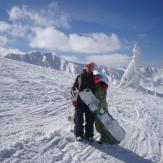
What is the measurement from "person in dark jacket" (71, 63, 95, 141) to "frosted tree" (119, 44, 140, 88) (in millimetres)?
48775

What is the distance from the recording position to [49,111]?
11023 millimetres

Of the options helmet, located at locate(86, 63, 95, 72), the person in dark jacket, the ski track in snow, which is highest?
helmet, located at locate(86, 63, 95, 72)

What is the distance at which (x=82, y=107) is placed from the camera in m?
7.65

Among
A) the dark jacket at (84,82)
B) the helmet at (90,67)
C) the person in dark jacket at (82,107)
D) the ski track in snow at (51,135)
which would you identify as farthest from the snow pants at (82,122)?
the helmet at (90,67)

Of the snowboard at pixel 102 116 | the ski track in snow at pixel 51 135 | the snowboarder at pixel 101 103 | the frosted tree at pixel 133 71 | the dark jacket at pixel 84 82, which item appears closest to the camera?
the ski track in snow at pixel 51 135

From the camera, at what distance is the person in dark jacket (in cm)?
762

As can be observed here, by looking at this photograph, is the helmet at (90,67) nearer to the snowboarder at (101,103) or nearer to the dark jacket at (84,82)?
the dark jacket at (84,82)

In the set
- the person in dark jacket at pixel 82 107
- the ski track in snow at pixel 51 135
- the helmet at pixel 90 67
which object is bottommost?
the ski track in snow at pixel 51 135

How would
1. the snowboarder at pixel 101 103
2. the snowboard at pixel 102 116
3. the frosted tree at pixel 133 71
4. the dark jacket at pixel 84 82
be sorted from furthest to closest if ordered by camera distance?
the frosted tree at pixel 133 71
the snowboarder at pixel 101 103
the dark jacket at pixel 84 82
the snowboard at pixel 102 116

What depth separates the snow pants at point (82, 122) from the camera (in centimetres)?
761

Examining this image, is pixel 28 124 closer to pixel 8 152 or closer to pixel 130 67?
pixel 8 152

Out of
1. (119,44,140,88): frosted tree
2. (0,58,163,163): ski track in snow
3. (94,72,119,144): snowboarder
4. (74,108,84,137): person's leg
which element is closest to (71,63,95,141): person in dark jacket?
(74,108,84,137): person's leg

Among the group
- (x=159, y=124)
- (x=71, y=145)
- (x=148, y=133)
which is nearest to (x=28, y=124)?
(x=71, y=145)

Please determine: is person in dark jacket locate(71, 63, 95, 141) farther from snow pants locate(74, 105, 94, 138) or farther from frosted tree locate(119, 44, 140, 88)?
frosted tree locate(119, 44, 140, 88)
